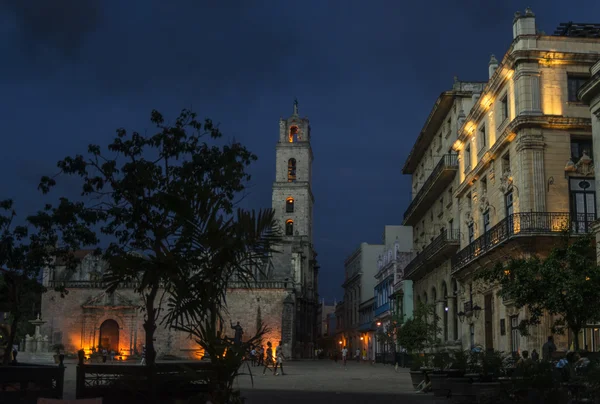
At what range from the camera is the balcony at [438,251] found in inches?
1399

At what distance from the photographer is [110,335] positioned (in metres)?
62.7

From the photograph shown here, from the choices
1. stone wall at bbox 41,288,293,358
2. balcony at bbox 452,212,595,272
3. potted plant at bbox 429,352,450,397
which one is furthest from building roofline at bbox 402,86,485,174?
potted plant at bbox 429,352,450,397

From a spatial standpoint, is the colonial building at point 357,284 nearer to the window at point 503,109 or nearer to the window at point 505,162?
the window at point 503,109

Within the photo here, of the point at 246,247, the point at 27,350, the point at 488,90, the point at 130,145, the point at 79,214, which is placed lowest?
Result: the point at 27,350

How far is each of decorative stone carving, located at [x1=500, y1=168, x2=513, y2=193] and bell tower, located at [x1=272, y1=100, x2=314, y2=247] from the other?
53895 millimetres

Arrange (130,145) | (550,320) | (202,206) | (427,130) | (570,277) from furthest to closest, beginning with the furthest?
(427,130), (550,320), (130,145), (570,277), (202,206)

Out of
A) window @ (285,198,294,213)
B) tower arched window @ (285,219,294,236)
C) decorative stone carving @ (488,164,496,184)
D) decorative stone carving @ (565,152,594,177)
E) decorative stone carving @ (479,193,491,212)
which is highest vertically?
window @ (285,198,294,213)

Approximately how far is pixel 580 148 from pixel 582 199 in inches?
79.8

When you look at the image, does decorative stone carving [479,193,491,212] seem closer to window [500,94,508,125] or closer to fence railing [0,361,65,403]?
window [500,94,508,125]

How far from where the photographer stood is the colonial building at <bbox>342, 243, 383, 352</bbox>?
279ft

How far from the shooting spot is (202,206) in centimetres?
970

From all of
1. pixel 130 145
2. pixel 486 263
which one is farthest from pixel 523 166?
pixel 130 145

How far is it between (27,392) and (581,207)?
1944cm

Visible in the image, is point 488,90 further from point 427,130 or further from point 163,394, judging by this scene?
point 163,394
